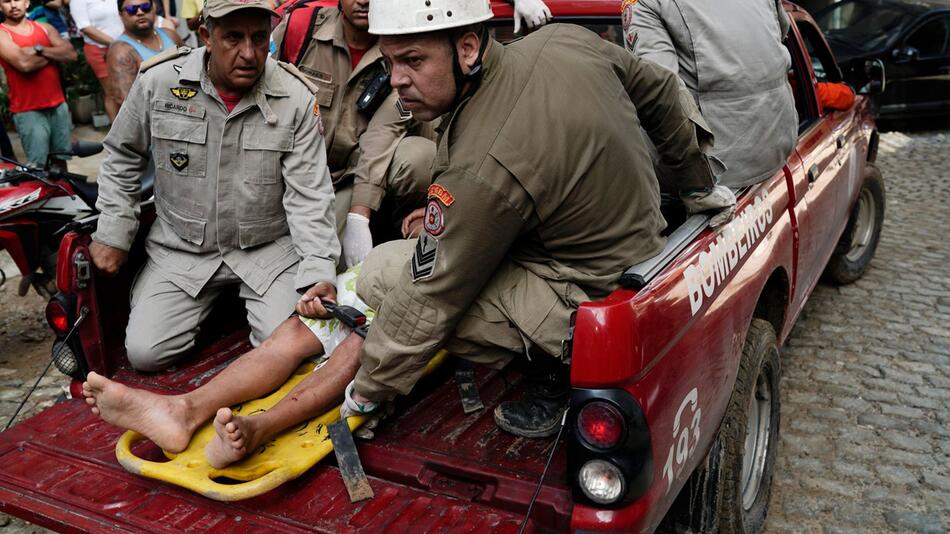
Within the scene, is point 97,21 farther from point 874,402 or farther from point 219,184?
point 874,402

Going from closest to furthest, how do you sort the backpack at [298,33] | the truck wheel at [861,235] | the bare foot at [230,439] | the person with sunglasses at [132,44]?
the bare foot at [230,439]
the backpack at [298,33]
the truck wheel at [861,235]
the person with sunglasses at [132,44]

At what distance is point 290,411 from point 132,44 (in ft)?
15.1

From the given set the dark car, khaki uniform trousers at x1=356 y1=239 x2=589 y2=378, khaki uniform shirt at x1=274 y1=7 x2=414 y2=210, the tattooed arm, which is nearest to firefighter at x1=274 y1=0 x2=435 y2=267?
khaki uniform shirt at x1=274 y1=7 x2=414 y2=210

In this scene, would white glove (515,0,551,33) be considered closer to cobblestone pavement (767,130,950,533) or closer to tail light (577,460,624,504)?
cobblestone pavement (767,130,950,533)

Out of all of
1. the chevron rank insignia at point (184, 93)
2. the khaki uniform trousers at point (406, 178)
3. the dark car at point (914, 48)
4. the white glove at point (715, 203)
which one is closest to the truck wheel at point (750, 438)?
the white glove at point (715, 203)

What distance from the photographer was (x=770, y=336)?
316cm

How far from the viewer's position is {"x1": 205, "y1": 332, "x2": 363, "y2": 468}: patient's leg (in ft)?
8.26

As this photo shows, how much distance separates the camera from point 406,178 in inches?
153

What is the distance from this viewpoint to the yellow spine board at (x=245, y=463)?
244 centimetres

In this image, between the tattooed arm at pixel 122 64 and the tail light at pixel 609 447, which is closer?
the tail light at pixel 609 447

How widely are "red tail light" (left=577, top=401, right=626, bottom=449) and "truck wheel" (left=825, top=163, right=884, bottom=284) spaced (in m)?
3.83

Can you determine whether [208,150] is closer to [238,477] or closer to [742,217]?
[238,477]

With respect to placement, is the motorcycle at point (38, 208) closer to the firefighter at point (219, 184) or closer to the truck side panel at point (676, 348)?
the firefighter at point (219, 184)

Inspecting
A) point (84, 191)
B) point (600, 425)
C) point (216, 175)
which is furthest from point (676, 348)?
point (84, 191)
